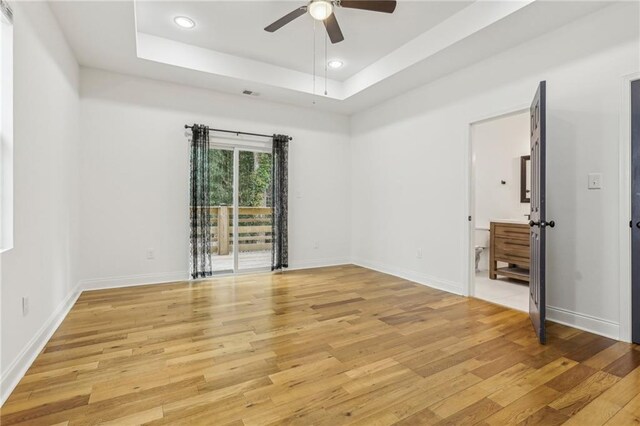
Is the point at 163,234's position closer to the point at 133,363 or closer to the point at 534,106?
the point at 133,363

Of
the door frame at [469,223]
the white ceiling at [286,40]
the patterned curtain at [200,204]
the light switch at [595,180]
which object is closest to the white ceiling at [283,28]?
the white ceiling at [286,40]

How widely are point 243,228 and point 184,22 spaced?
2.83 metres

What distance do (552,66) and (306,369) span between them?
3.49m

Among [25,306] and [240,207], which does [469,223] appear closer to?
[240,207]

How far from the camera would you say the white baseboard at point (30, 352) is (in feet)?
6.22

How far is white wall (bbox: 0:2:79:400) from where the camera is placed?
2.12 m

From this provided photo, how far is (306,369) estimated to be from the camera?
220 cm

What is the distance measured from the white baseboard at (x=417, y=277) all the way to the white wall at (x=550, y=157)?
2 centimetres

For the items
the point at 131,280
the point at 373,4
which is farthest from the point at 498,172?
the point at 131,280

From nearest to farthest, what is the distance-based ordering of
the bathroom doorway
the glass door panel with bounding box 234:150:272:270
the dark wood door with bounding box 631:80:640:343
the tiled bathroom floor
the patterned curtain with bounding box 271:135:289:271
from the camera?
1. the dark wood door with bounding box 631:80:640:343
2. the tiled bathroom floor
3. the bathroom doorway
4. the glass door panel with bounding box 234:150:272:270
5. the patterned curtain with bounding box 271:135:289:271

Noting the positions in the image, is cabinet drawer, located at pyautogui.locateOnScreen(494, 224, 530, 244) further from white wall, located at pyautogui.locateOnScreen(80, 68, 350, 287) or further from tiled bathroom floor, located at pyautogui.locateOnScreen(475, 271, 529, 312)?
white wall, located at pyautogui.locateOnScreen(80, 68, 350, 287)

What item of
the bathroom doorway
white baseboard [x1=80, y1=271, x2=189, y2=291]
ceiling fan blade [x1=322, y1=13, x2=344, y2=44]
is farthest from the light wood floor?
ceiling fan blade [x1=322, y1=13, x2=344, y2=44]

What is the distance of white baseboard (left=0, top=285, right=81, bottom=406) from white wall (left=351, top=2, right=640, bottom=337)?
160 inches

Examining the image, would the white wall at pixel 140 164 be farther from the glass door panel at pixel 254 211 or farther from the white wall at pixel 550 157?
the white wall at pixel 550 157
